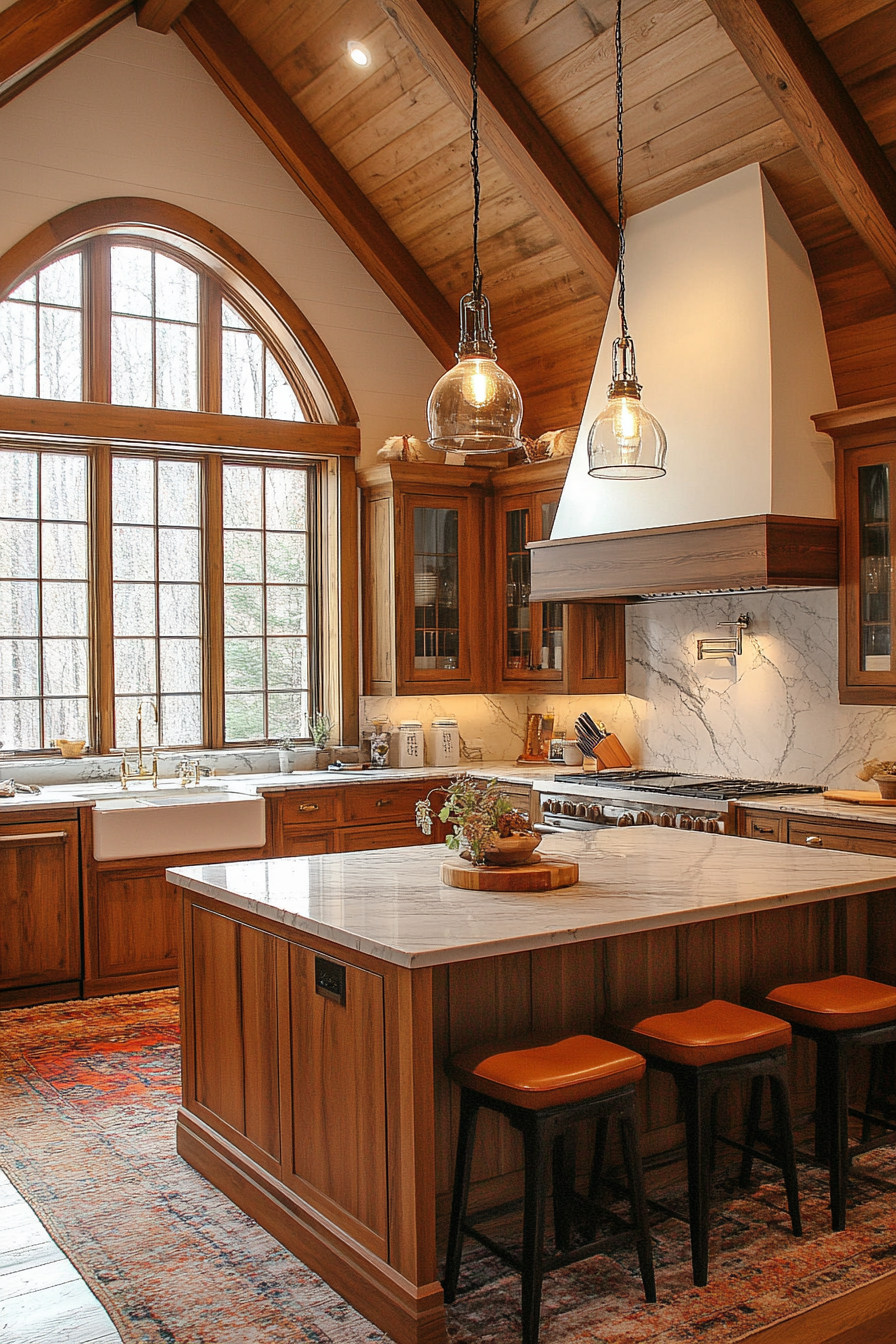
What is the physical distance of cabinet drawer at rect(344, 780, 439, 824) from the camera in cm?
634

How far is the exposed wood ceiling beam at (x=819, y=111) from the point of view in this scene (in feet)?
14.4

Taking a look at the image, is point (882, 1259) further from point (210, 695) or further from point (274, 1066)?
point (210, 695)

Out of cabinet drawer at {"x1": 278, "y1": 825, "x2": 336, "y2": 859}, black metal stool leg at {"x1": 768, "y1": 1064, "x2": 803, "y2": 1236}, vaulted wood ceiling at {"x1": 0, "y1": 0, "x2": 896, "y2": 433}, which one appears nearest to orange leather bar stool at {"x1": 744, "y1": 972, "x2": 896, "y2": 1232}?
black metal stool leg at {"x1": 768, "y1": 1064, "x2": 803, "y2": 1236}

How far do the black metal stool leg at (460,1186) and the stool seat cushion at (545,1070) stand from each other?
0.31ft

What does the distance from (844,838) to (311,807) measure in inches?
107

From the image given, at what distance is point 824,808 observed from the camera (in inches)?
188

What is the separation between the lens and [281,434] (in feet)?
22.1

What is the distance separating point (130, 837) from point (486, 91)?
3.71 m

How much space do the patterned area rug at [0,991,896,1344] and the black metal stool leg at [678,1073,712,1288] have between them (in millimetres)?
66

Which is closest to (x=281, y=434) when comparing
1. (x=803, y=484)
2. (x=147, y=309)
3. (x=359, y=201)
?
(x=147, y=309)

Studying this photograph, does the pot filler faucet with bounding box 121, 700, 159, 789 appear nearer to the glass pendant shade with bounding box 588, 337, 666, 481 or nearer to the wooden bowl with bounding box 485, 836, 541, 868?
the wooden bowl with bounding box 485, 836, 541, 868

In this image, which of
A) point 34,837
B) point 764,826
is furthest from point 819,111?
point 34,837

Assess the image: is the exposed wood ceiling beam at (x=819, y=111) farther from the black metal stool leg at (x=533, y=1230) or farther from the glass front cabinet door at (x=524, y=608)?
the black metal stool leg at (x=533, y=1230)

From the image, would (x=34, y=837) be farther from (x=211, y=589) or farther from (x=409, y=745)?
(x=409, y=745)
